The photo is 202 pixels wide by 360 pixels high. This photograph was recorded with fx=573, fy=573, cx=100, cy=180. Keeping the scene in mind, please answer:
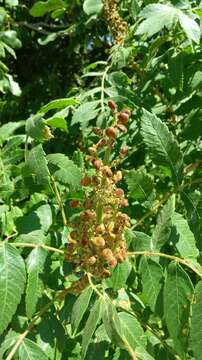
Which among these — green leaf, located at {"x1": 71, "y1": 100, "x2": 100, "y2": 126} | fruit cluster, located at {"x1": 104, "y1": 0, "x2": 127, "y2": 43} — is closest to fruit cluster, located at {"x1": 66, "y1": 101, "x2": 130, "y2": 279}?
green leaf, located at {"x1": 71, "y1": 100, "x2": 100, "y2": 126}

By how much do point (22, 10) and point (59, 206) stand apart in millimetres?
3394

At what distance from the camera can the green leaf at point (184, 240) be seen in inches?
61.6

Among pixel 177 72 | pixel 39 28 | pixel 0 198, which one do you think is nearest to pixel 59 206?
pixel 0 198

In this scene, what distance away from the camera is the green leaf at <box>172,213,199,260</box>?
156 cm

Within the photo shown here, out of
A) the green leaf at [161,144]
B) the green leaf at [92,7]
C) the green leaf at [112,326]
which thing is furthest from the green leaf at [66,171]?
the green leaf at [92,7]

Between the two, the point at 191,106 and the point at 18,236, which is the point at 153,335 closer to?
the point at 18,236

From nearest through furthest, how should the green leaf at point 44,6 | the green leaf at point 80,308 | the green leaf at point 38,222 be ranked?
the green leaf at point 80,308, the green leaf at point 38,222, the green leaf at point 44,6

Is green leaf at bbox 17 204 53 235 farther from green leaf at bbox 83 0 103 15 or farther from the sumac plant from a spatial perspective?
green leaf at bbox 83 0 103 15

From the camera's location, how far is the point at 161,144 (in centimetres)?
158

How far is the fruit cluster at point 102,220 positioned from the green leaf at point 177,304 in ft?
0.46

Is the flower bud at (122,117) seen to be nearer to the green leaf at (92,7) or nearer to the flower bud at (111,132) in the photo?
the flower bud at (111,132)

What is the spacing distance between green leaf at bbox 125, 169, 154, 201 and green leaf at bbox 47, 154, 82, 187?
5.7 inches

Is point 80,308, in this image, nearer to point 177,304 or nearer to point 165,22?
point 177,304

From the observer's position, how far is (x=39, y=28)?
15.4 ft
